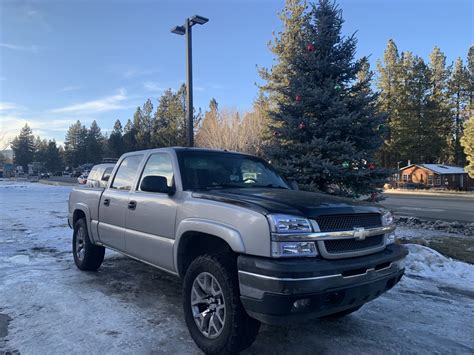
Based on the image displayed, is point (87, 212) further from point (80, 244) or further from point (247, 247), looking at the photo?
point (247, 247)

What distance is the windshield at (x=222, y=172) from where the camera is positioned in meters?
4.41

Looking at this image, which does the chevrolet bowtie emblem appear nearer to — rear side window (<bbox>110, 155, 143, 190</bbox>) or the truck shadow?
the truck shadow

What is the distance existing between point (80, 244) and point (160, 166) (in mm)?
2592

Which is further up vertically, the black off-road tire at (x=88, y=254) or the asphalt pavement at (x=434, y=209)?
the black off-road tire at (x=88, y=254)

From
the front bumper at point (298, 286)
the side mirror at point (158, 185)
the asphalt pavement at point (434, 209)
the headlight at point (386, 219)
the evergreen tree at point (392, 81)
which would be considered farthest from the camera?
the evergreen tree at point (392, 81)

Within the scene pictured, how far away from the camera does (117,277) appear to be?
5934 millimetres

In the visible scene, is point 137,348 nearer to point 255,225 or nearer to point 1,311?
point 255,225

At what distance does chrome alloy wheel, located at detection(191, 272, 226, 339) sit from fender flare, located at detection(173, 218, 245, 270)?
38cm

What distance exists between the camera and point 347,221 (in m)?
3.50

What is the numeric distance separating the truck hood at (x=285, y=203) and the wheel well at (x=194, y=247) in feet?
1.28

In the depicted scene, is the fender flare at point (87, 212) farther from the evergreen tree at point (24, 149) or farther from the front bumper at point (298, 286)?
the evergreen tree at point (24, 149)

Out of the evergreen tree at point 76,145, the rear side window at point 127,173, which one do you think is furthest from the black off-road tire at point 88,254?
the evergreen tree at point 76,145

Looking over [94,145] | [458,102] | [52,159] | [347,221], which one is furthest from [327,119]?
[52,159]

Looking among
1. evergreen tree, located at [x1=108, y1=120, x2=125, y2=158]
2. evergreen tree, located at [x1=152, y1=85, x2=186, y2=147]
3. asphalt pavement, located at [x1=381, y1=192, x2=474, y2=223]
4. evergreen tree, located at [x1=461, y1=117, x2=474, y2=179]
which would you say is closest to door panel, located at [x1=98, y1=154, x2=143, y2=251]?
asphalt pavement, located at [x1=381, y1=192, x2=474, y2=223]
